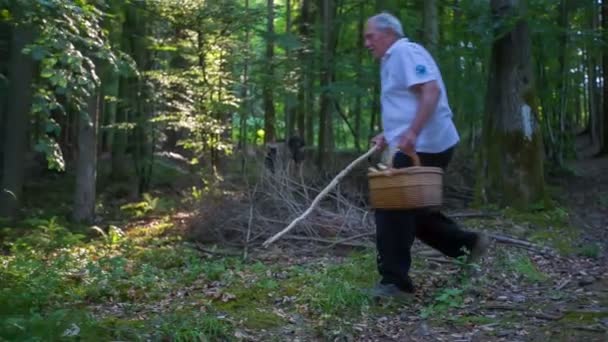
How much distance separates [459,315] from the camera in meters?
4.90

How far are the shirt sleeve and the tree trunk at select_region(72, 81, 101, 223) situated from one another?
822 cm

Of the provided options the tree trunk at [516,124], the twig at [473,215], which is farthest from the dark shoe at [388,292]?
the tree trunk at [516,124]

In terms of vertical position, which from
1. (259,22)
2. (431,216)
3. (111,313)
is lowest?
(111,313)

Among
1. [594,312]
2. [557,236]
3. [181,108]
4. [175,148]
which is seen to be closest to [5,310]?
[594,312]

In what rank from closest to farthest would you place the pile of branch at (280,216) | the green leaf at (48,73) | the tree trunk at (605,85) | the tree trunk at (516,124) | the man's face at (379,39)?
the man's face at (379,39), the green leaf at (48,73), the pile of branch at (280,216), the tree trunk at (516,124), the tree trunk at (605,85)

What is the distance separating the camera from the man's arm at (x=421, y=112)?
5.01 metres

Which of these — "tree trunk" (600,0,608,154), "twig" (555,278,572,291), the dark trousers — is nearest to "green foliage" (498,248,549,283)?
"twig" (555,278,572,291)

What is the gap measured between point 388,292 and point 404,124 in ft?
3.71

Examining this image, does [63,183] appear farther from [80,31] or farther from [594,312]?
[594,312]

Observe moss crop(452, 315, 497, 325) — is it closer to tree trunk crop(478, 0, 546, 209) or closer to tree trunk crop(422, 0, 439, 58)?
tree trunk crop(478, 0, 546, 209)

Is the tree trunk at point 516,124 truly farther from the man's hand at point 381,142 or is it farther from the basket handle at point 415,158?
the basket handle at point 415,158

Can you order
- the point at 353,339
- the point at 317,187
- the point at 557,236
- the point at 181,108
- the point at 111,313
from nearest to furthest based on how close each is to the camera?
1. the point at 353,339
2. the point at 111,313
3. the point at 557,236
4. the point at 317,187
5. the point at 181,108

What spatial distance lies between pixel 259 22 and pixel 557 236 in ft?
28.2

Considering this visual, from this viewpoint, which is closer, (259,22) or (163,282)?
(163,282)
